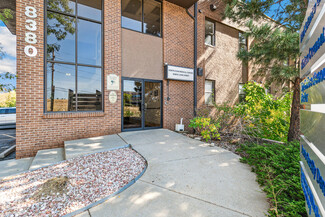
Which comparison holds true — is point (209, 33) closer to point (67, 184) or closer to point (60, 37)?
Answer: point (60, 37)

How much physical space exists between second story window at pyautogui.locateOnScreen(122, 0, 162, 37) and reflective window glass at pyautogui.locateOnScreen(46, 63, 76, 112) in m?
3.18

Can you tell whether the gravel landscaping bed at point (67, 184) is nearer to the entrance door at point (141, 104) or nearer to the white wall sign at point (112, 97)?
the white wall sign at point (112, 97)

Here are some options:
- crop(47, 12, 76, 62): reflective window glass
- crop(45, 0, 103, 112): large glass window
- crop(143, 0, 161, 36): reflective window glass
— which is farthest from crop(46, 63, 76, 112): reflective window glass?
crop(143, 0, 161, 36): reflective window glass

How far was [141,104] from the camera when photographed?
25.0 feet

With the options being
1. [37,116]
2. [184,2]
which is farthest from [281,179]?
[184,2]

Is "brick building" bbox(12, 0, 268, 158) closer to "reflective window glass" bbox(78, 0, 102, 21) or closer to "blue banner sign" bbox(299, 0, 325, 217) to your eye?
"reflective window glass" bbox(78, 0, 102, 21)

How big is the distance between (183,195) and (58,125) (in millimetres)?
5027

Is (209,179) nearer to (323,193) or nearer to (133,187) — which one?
(133,187)

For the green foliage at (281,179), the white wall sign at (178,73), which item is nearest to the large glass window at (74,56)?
the white wall sign at (178,73)

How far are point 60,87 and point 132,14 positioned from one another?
14.9ft

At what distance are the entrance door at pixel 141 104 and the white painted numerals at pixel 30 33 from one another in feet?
10.7

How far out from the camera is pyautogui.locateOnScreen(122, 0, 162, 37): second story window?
725 centimetres

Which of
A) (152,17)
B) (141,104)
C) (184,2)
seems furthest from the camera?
(184,2)

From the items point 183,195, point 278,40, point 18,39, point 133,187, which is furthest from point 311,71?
point 18,39
